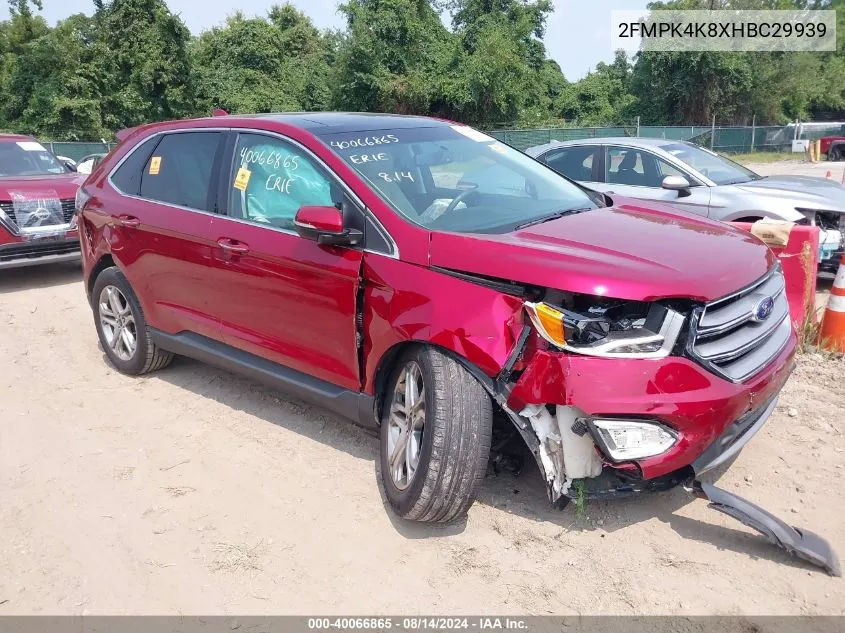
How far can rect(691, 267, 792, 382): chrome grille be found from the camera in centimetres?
291

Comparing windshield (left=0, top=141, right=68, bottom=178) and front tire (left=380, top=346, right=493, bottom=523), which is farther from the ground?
windshield (left=0, top=141, right=68, bottom=178)

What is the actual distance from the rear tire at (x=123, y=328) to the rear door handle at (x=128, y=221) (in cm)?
38

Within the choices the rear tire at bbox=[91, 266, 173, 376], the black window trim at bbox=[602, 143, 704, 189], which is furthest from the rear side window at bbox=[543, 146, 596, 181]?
the rear tire at bbox=[91, 266, 173, 376]

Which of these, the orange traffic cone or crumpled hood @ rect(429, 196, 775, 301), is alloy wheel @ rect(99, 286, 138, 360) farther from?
the orange traffic cone

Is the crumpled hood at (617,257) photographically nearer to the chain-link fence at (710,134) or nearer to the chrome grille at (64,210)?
the chrome grille at (64,210)

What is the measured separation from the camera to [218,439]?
4.35 m

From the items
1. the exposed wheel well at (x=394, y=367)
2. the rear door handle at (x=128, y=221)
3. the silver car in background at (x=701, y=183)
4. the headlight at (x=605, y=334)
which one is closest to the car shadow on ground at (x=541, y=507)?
the exposed wheel well at (x=394, y=367)

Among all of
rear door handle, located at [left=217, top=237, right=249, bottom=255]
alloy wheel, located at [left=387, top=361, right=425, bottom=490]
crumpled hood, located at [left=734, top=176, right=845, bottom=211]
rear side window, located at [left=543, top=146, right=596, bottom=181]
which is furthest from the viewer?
rear side window, located at [left=543, top=146, right=596, bottom=181]

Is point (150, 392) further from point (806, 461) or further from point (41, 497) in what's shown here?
point (806, 461)

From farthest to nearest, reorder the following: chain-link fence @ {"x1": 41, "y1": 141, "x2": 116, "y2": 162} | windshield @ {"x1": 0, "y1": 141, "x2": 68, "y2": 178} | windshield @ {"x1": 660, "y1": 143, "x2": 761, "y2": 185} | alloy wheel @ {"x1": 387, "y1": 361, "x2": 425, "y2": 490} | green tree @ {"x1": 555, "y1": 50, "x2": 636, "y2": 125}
A: green tree @ {"x1": 555, "y1": 50, "x2": 636, "y2": 125} → chain-link fence @ {"x1": 41, "y1": 141, "x2": 116, "y2": 162} → windshield @ {"x1": 0, "y1": 141, "x2": 68, "y2": 178} → windshield @ {"x1": 660, "y1": 143, "x2": 761, "y2": 185} → alloy wheel @ {"x1": 387, "y1": 361, "x2": 425, "y2": 490}

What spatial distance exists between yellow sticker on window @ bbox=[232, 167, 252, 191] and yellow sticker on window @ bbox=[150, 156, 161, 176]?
98cm

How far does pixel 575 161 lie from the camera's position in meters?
8.26

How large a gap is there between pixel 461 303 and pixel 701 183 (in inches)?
209

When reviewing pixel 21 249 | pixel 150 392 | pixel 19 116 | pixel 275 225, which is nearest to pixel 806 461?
pixel 275 225
